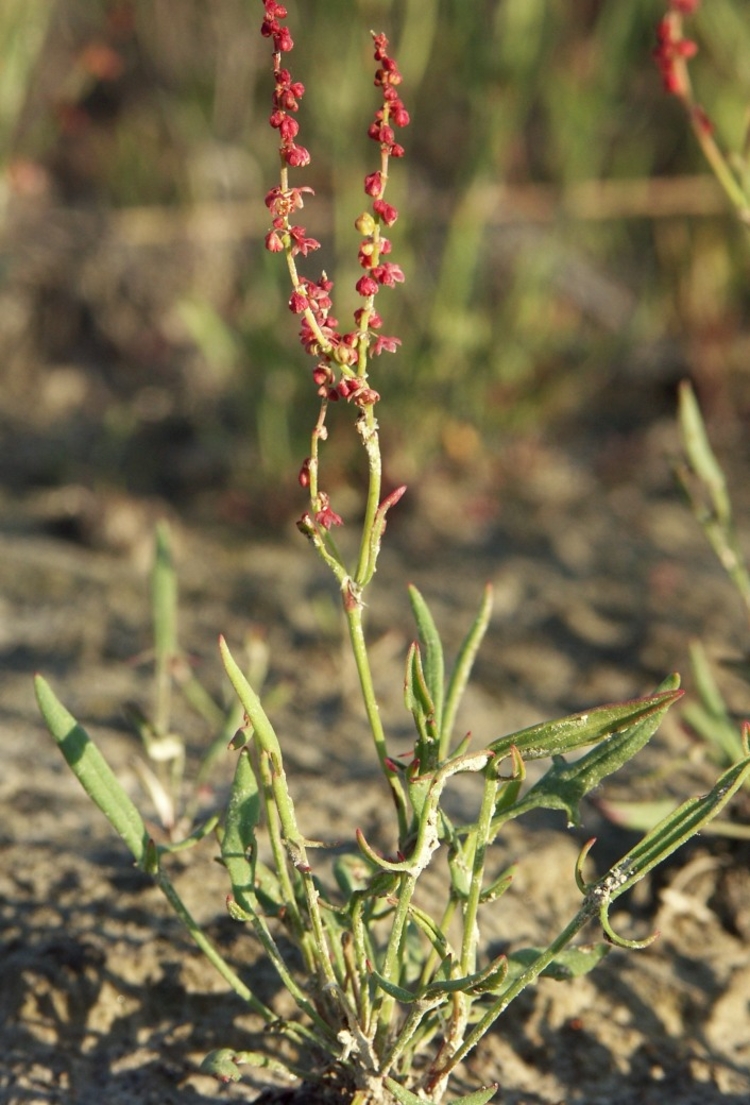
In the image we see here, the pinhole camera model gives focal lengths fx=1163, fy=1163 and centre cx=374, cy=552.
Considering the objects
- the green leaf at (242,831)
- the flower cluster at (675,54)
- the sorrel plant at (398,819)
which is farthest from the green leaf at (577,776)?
the flower cluster at (675,54)

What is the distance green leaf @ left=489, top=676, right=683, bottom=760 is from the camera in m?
1.09

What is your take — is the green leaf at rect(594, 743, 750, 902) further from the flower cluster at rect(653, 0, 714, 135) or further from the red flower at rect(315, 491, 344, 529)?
the flower cluster at rect(653, 0, 714, 135)

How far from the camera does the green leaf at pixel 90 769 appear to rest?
1.19m

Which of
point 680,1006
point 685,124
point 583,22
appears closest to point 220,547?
point 680,1006

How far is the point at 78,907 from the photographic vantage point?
62.7 inches

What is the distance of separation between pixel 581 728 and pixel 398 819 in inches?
9.0

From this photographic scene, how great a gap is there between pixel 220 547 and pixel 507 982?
163cm

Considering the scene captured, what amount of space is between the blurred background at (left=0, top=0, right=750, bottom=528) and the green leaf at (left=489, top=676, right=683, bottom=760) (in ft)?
5.74

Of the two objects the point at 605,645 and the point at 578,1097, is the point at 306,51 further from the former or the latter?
the point at 578,1097

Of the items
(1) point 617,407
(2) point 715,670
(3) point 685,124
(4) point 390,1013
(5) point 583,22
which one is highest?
(5) point 583,22

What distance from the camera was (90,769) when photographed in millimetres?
1214

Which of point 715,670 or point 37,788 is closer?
point 37,788

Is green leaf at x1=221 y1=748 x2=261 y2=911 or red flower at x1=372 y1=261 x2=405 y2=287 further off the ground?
red flower at x1=372 y1=261 x2=405 y2=287

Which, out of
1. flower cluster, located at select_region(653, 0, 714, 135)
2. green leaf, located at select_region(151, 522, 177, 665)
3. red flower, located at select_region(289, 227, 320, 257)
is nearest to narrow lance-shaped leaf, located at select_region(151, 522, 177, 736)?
green leaf, located at select_region(151, 522, 177, 665)
